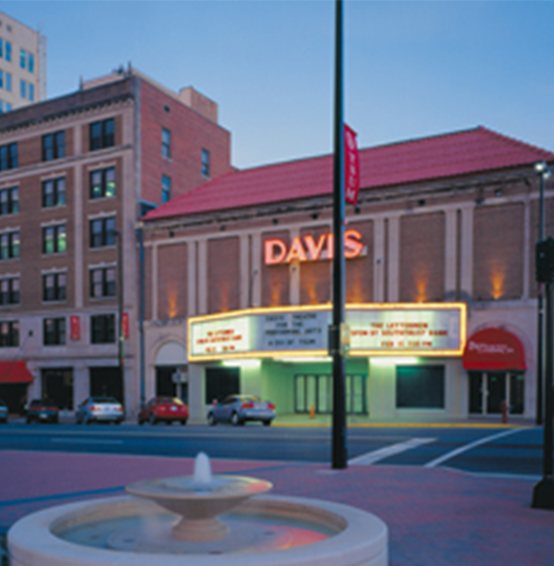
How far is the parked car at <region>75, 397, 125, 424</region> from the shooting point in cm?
3644

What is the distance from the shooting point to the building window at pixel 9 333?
49.3 meters

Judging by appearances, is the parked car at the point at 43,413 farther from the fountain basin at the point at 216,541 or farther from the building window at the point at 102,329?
the fountain basin at the point at 216,541

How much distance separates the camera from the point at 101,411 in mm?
36562

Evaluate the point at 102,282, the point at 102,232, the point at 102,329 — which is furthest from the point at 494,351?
the point at 102,232

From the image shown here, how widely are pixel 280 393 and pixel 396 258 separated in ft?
35.5

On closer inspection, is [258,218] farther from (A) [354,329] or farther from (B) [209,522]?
(B) [209,522]

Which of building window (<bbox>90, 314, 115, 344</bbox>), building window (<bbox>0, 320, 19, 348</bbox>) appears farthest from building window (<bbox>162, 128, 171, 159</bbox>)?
building window (<bbox>0, 320, 19, 348</bbox>)

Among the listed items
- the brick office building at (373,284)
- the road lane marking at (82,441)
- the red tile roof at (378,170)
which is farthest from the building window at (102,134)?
the road lane marking at (82,441)

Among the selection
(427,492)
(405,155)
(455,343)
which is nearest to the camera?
(427,492)

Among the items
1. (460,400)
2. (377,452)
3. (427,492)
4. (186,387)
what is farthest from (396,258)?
(427,492)

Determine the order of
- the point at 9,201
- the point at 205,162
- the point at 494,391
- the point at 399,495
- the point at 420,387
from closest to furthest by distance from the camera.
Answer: the point at 399,495 → the point at 494,391 → the point at 420,387 → the point at 9,201 → the point at 205,162

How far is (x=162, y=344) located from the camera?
140ft

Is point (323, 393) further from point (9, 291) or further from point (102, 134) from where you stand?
point (9, 291)

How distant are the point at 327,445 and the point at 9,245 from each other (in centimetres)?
3720
